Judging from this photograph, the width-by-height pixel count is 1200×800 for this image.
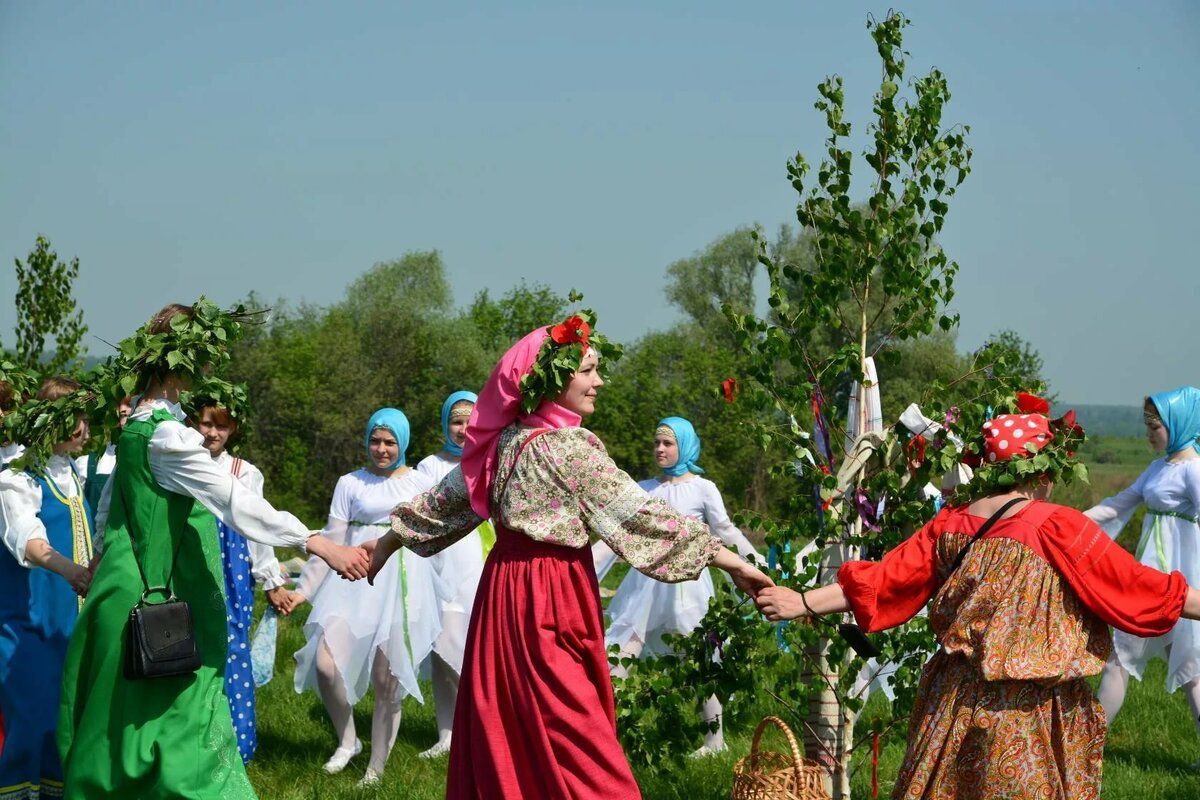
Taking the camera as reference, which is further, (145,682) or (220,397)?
(220,397)

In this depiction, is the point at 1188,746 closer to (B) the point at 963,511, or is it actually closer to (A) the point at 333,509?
(B) the point at 963,511

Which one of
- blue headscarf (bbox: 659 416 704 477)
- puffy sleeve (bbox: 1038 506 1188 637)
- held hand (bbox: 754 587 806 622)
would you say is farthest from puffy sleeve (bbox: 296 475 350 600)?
puffy sleeve (bbox: 1038 506 1188 637)

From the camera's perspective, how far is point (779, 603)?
466 cm

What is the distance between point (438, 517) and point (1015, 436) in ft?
6.82

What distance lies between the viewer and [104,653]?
469 cm

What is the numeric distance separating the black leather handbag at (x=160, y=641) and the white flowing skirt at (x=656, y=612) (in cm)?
414

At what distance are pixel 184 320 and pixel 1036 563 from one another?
9.93ft

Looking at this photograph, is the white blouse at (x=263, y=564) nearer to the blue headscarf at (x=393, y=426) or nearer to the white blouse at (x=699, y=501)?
the blue headscarf at (x=393, y=426)

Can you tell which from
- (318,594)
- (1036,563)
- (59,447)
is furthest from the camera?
(318,594)

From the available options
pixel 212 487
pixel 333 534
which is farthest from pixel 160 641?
pixel 333 534

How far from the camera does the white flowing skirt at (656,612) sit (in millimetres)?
8422

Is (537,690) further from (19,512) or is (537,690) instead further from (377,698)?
(377,698)

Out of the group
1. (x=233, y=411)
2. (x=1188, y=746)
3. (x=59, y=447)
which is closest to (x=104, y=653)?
(x=233, y=411)

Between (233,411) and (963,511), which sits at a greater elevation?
(233,411)
